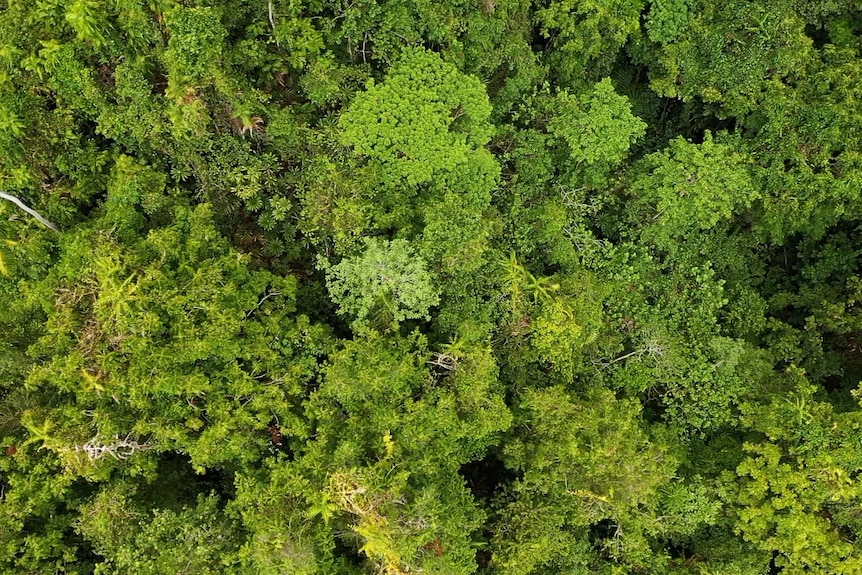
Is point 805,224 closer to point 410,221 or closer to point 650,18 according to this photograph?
point 650,18

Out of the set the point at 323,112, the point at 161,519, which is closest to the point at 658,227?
the point at 323,112

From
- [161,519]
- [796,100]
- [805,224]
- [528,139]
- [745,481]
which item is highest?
[796,100]

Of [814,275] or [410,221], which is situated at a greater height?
[814,275]

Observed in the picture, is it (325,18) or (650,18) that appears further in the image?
(650,18)

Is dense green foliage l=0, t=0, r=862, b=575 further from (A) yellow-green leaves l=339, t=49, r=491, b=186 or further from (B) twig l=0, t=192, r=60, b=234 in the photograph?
(B) twig l=0, t=192, r=60, b=234

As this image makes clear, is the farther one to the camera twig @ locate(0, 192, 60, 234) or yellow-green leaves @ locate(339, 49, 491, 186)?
yellow-green leaves @ locate(339, 49, 491, 186)

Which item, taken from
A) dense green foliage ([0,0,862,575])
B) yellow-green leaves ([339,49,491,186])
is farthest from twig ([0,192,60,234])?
yellow-green leaves ([339,49,491,186])
